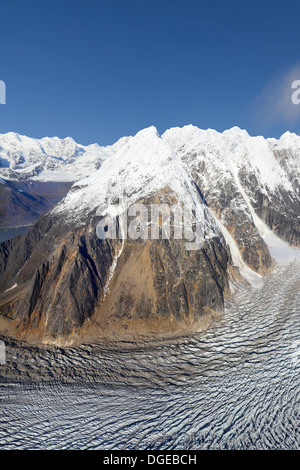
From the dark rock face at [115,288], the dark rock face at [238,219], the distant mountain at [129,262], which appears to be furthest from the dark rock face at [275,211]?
the dark rock face at [115,288]

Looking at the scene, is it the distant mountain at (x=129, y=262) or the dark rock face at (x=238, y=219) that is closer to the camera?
the distant mountain at (x=129, y=262)

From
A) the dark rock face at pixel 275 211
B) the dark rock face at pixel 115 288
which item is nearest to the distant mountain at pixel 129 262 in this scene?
the dark rock face at pixel 115 288

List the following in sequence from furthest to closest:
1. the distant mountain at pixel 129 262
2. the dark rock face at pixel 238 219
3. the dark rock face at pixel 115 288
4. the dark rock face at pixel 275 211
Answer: the dark rock face at pixel 275 211 → the dark rock face at pixel 238 219 → the distant mountain at pixel 129 262 → the dark rock face at pixel 115 288

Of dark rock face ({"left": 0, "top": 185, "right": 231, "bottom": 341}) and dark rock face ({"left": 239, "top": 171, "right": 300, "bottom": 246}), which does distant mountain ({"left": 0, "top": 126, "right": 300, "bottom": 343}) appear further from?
dark rock face ({"left": 239, "top": 171, "right": 300, "bottom": 246})

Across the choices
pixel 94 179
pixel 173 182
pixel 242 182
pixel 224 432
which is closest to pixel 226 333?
pixel 224 432

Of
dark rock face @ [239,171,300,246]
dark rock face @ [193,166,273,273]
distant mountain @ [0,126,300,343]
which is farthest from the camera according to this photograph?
dark rock face @ [239,171,300,246]

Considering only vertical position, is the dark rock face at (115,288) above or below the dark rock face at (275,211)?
below

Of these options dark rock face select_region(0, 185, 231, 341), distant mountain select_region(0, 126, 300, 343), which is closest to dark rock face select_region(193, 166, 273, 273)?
distant mountain select_region(0, 126, 300, 343)

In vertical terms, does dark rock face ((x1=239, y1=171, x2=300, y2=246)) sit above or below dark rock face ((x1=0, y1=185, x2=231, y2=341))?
above

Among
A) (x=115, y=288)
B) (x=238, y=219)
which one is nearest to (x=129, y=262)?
(x=115, y=288)

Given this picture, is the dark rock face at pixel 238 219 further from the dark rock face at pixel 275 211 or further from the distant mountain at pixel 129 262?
the dark rock face at pixel 275 211

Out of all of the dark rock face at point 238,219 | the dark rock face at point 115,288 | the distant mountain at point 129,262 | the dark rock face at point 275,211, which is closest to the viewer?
the dark rock face at point 115,288

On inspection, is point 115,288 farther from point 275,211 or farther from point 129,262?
point 275,211

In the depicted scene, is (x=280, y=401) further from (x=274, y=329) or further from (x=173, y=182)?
(x=173, y=182)
